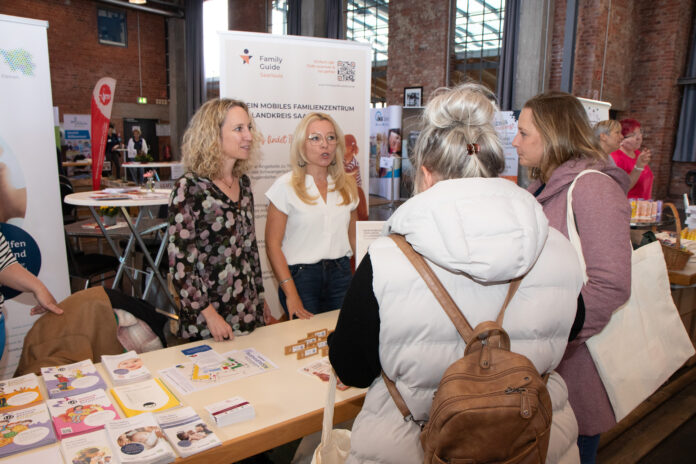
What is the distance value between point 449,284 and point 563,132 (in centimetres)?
84

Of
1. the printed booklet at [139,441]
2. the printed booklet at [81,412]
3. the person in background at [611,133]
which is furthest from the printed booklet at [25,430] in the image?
the person in background at [611,133]

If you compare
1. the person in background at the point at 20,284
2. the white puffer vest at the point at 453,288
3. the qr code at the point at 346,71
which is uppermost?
the qr code at the point at 346,71

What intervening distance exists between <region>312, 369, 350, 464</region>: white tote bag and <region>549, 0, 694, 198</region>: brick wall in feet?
29.4

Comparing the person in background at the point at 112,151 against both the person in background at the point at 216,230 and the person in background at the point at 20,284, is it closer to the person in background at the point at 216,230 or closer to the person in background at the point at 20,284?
the person in background at the point at 216,230

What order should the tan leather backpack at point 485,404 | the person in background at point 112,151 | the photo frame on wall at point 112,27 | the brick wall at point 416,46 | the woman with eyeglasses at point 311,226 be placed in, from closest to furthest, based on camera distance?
the tan leather backpack at point 485,404
the woman with eyeglasses at point 311,226
the brick wall at point 416,46
the person in background at point 112,151
the photo frame on wall at point 112,27

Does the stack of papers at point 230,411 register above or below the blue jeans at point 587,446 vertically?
above

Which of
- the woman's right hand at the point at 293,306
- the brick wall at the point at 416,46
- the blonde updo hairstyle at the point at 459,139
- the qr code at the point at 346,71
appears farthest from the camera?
the brick wall at the point at 416,46

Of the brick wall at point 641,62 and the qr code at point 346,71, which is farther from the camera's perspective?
the brick wall at point 641,62

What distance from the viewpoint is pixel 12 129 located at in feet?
9.29

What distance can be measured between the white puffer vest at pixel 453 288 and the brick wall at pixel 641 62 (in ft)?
29.0

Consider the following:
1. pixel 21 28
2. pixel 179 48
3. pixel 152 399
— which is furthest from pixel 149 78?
pixel 152 399

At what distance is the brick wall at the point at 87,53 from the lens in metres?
11.9

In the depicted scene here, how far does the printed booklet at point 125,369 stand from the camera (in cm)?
136

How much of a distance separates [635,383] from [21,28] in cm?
347
